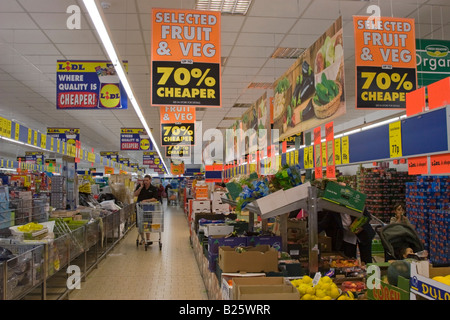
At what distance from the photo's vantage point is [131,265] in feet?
23.9

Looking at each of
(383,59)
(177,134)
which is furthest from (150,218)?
(383,59)

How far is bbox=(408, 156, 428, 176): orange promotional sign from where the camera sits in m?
Result: 4.87

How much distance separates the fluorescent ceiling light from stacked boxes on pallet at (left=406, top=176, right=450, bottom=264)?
548 centimetres

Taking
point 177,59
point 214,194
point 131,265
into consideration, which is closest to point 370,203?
point 214,194

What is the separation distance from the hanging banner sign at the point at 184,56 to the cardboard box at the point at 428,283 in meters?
3.68

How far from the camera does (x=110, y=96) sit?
24.7 feet

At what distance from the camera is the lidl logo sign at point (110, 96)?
7.47 m

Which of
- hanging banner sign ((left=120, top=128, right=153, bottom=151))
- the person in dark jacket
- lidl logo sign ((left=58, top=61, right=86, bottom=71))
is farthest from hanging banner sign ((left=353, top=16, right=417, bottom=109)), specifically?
hanging banner sign ((left=120, top=128, right=153, bottom=151))

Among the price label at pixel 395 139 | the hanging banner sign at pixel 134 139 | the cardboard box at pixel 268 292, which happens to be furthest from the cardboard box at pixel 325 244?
the hanging banner sign at pixel 134 139

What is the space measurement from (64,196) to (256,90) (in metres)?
6.29

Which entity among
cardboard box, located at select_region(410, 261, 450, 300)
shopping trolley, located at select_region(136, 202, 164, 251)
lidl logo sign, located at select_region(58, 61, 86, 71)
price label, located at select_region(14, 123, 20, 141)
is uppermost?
lidl logo sign, located at select_region(58, 61, 86, 71)

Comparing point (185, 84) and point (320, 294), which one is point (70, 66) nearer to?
point (185, 84)

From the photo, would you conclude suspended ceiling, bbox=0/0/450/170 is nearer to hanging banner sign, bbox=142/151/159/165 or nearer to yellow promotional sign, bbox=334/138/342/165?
yellow promotional sign, bbox=334/138/342/165

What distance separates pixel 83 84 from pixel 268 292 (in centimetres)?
611
